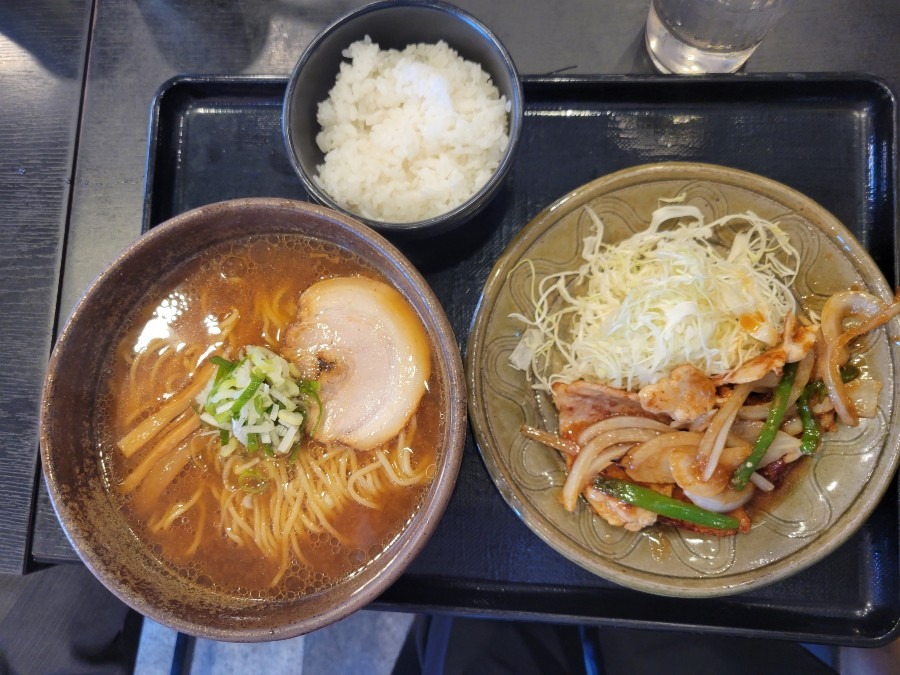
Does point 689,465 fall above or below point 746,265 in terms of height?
below

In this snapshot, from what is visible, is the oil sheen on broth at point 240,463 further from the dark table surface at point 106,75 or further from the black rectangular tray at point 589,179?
the dark table surface at point 106,75

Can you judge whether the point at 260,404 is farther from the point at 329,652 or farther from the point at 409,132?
the point at 329,652

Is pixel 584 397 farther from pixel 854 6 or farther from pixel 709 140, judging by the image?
pixel 854 6

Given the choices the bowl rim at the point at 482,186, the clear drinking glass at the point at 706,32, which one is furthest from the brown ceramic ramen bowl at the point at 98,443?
the clear drinking glass at the point at 706,32

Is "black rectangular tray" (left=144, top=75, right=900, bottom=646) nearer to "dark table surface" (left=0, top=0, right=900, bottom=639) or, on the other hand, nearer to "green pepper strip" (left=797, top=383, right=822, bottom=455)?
"dark table surface" (left=0, top=0, right=900, bottom=639)

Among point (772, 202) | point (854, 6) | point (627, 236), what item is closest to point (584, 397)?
point (627, 236)

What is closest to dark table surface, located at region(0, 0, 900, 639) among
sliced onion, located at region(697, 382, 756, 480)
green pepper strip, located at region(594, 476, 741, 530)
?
sliced onion, located at region(697, 382, 756, 480)
